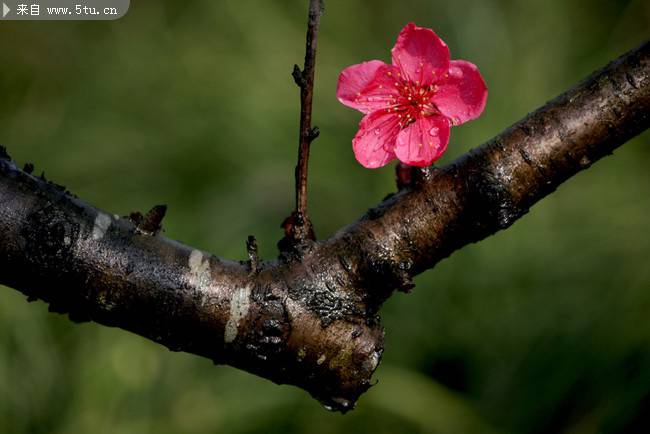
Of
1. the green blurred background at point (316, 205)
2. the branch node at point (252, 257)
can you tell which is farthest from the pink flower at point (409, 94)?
the green blurred background at point (316, 205)

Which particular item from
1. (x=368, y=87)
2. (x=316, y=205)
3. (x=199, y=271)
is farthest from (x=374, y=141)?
(x=316, y=205)

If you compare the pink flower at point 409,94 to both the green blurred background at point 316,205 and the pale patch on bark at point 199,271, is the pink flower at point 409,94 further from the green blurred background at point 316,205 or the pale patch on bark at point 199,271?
the green blurred background at point 316,205

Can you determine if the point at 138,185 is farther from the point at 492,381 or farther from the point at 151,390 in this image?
the point at 492,381

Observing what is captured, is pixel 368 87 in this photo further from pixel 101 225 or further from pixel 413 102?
pixel 101 225

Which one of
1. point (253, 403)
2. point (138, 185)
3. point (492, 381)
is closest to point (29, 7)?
point (138, 185)

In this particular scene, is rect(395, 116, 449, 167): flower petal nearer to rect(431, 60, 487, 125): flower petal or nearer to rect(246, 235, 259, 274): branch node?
rect(431, 60, 487, 125): flower petal

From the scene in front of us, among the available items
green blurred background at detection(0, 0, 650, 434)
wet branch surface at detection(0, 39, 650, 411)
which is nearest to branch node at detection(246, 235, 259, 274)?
wet branch surface at detection(0, 39, 650, 411)
